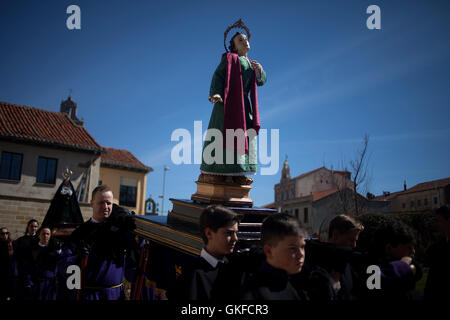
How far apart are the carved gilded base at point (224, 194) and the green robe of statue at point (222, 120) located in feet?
0.73

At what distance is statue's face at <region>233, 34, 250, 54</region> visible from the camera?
597 centimetres

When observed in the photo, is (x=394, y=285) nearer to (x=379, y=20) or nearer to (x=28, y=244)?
(x=379, y=20)

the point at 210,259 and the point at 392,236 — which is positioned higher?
the point at 392,236

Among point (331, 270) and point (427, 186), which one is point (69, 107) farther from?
point (331, 270)

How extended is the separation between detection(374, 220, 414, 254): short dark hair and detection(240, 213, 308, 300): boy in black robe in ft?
3.28

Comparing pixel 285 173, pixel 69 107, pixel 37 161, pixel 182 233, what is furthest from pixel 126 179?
pixel 285 173

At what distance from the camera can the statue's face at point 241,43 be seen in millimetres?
5969

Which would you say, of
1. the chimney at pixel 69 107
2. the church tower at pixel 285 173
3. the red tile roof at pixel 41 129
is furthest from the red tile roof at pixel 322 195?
the chimney at pixel 69 107

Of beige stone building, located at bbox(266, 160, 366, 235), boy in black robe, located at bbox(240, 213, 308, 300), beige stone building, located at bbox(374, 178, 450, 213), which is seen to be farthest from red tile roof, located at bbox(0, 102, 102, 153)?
beige stone building, located at bbox(374, 178, 450, 213)

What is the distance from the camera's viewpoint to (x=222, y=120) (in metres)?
5.46

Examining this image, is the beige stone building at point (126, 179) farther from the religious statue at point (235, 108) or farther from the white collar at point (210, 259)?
the white collar at point (210, 259)

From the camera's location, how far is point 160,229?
4.62m

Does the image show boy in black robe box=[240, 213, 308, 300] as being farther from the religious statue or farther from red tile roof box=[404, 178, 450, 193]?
red tile roof box=[404, 178, 450, 193]

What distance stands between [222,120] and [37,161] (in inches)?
726
